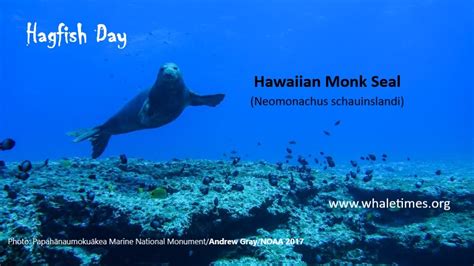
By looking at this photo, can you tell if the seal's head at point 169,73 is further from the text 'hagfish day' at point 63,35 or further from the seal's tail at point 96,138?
the seal's tail at point 96,138

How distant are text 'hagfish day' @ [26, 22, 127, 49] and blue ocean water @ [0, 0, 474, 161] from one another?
0.55 feet

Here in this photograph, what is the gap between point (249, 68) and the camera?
7412 centimetres

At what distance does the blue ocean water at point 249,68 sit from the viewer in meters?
10.5

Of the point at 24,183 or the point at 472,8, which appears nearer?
the point at 24,183

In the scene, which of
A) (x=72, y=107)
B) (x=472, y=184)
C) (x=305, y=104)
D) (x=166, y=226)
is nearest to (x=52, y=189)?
(x=166, y=226)

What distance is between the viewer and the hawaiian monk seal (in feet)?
28.9

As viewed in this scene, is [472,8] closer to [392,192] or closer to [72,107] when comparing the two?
[392,192]

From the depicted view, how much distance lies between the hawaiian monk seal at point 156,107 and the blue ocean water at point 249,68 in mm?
1579

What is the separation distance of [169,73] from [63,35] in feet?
8.24

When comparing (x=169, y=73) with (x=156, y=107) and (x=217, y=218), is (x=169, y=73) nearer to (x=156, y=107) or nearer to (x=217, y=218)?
(x=156, y=107)

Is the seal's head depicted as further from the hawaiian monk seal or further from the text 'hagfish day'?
the text 'hagfish day'

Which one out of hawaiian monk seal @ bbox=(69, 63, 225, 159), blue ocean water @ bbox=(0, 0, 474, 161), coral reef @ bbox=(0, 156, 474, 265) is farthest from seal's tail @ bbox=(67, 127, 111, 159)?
blue ocean water @ bbox=(0, 0, 474, 161)

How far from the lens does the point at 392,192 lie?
10297 millimetres

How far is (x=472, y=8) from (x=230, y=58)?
196 feet
